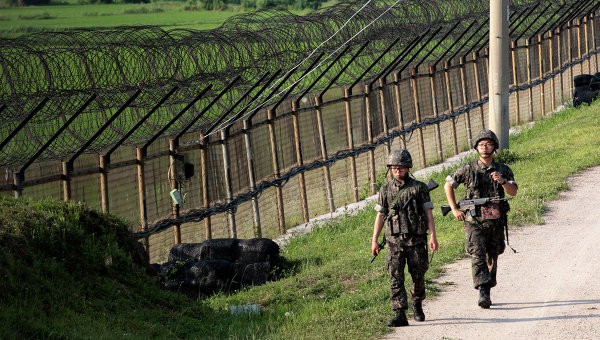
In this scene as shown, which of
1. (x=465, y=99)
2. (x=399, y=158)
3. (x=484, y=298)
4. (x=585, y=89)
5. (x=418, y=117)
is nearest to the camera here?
(x=399, y=158)

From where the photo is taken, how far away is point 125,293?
10922 millimetres

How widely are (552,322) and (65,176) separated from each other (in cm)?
570

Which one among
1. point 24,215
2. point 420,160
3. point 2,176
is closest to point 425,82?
point 420,160

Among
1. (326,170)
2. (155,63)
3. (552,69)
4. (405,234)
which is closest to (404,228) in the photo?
(405,234)

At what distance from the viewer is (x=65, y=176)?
13141mm

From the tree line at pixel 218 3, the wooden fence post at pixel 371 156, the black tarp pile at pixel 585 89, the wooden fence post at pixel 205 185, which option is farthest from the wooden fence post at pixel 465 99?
the tree line at pixel 218 3

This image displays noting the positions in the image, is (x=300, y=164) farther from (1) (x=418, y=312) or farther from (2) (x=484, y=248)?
(1) (x=418, y=312)

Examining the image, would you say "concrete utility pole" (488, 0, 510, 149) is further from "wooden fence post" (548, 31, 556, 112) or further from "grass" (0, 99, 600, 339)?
"wooden fence post" (548, 31, 556, 112)

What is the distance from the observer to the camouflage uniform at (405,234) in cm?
977

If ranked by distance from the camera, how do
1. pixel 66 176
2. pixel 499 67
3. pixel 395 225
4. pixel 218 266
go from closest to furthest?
pixel 395 225 → pixel 218 266 → pixel 66 176 → pixel 499 67

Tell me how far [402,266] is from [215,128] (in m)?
6.88

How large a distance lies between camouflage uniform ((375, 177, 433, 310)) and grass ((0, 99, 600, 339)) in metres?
0.38

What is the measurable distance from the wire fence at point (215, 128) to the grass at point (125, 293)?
1.72m

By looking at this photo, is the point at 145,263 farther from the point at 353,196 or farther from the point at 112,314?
the point at 353,196
